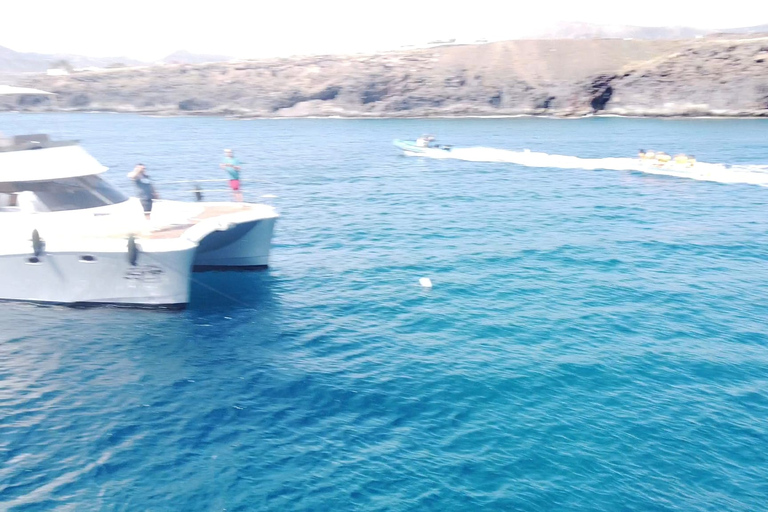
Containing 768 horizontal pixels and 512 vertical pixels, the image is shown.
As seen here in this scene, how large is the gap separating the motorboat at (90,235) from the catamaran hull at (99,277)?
3cm

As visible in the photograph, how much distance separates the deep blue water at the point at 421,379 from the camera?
1230 centimetres

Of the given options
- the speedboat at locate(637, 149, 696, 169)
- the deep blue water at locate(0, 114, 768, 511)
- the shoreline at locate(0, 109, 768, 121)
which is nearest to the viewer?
the deep blue water at locate(0, 114, 768, 511)

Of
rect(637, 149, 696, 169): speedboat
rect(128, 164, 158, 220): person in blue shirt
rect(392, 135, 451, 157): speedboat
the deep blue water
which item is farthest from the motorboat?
rect(392, 135, 451, 157): speedboat

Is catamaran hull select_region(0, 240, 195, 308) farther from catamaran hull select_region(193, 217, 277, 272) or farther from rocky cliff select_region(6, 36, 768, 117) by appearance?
rocky cliff select_region(6, 36, 768, 117)

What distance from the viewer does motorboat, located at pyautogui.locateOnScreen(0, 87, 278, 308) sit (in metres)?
19.5

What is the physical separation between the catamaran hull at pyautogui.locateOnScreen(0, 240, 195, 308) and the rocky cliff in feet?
308

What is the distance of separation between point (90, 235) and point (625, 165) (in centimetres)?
4104

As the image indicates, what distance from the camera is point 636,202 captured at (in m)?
37.8

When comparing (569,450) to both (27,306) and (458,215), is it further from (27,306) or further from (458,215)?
(458,215)

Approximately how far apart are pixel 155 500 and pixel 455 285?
45.0ft

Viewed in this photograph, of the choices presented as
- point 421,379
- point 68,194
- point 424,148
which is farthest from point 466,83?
point 421,379

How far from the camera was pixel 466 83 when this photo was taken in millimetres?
115062

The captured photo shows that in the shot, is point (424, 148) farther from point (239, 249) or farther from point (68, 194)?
point (68, 194)

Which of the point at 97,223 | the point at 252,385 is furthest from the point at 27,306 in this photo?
the point at 252,385
